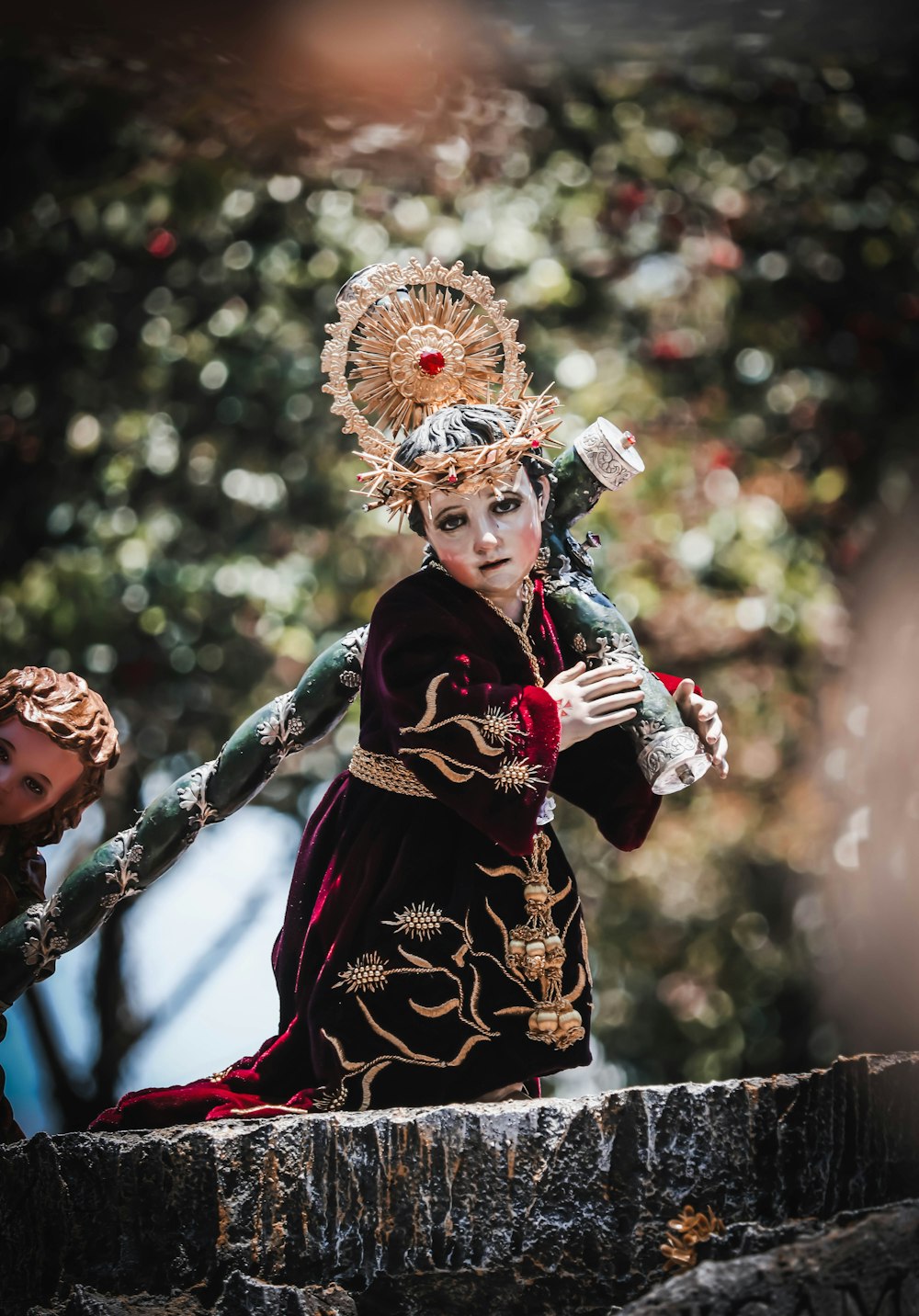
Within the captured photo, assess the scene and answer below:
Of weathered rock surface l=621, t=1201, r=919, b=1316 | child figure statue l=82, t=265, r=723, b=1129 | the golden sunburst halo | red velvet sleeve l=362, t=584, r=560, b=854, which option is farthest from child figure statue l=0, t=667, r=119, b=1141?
weathered rock surface l=621, t=1201, r=919, b=1316

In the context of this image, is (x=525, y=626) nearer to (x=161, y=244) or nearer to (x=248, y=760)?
(x=248, y=760)

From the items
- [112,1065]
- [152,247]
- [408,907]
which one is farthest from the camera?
[112,1065]

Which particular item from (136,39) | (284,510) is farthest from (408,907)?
(284,510)

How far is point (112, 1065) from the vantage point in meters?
8.36

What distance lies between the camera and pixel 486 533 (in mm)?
3945

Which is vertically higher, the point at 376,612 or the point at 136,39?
the point at 136,39

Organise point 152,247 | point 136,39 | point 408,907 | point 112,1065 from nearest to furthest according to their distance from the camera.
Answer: point 408,907, point 136,39, point 152,247, point 112,1065

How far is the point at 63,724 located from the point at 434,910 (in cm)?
107

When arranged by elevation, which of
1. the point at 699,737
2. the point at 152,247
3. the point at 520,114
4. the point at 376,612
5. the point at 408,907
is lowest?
the point at 408,907

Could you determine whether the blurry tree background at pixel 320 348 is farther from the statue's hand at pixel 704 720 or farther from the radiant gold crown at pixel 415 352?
the statue's hand at pixel 704 720

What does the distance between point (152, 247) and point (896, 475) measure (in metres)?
3.46

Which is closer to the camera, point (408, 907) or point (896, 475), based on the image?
point (408, 907)

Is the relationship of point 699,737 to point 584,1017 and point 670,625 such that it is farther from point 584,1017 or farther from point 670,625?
point 670,625

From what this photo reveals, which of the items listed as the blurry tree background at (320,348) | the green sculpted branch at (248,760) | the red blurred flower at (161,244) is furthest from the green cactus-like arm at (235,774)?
the red blurred flower at (161,244)
